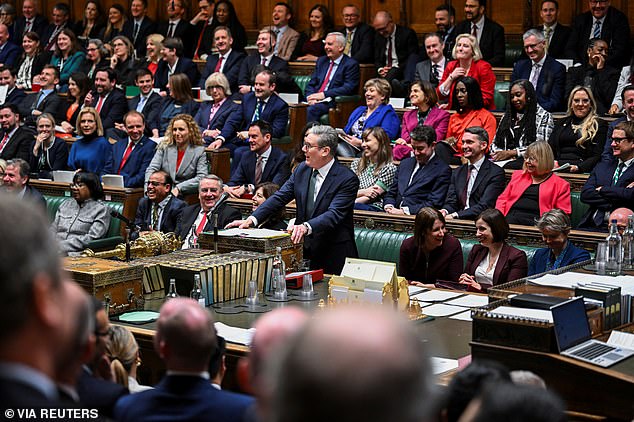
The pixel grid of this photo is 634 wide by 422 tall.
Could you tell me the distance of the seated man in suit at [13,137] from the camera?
10.4 m

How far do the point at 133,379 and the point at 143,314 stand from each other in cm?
164

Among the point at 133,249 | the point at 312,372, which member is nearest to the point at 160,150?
the point at 133,249

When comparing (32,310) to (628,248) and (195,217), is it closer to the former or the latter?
(628,248)

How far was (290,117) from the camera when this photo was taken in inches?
409

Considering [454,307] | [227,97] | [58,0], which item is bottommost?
[454,307]

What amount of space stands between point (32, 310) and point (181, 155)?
306 inches

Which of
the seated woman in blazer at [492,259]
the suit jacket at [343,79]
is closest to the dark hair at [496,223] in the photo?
the seated woman in blazer at [492,259]

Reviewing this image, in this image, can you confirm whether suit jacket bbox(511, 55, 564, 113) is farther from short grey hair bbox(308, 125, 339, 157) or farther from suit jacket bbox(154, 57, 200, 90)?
suit jacket bbox(154, 57, 200, 90)

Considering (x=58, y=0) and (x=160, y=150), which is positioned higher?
(x=58, y=0)

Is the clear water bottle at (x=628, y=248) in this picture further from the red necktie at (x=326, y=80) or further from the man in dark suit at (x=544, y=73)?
the red necktie at (x=326, y=80)

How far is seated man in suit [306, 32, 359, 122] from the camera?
34.9ft

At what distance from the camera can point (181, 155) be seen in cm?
909

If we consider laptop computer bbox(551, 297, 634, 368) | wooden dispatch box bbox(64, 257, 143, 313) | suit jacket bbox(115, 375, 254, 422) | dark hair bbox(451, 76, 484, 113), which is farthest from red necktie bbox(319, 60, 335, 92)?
suit jacket bbox(115, 375, 254, 422)

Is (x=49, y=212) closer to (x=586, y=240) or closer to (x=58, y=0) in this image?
(x=586, y=240)
